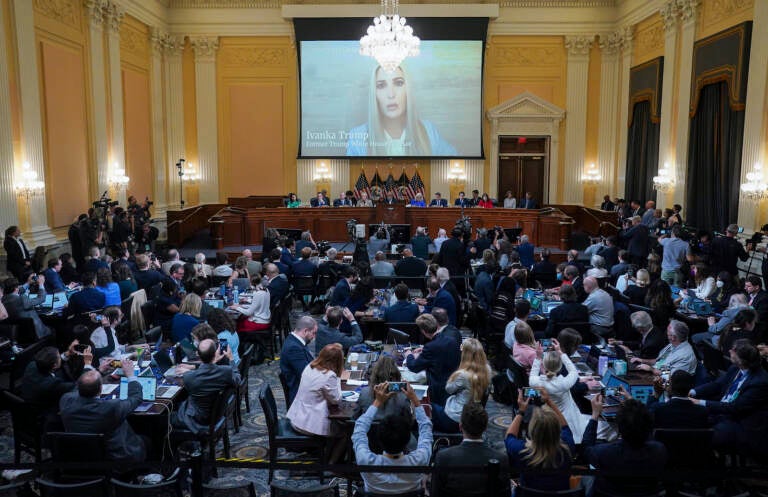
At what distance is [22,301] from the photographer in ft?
26.4

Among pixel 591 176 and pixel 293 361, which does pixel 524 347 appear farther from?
pixel 591 176

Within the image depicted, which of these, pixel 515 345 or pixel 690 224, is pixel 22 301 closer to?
pixel 515 345

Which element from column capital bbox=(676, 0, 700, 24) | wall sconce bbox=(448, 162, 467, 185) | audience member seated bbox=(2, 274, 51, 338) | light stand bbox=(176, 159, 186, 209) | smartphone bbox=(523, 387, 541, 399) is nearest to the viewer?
smartphone bbox=(523, 387, 541, 399)

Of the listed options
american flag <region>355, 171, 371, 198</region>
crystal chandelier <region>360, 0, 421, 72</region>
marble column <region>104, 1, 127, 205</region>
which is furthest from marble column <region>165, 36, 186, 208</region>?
crystal chandelier <region>360, 0, 421, 72</region>

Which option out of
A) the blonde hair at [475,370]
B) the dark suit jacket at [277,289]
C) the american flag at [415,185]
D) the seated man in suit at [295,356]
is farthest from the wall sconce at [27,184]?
the american flag at [415,185]

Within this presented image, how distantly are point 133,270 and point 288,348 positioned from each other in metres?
5.33

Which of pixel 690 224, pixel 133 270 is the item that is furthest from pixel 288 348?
pixel 690 224

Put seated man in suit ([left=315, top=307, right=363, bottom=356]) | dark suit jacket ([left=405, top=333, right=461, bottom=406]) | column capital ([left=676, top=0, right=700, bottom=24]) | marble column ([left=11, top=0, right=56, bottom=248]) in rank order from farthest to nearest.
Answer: column capital ([left=676, top=0, right=700, bottom=24])
marble column ([left=11, top=0, right=56, bottom=248])
seated man in suit ([left=315, top=307, right=363, bottom=356])
dark suit jacket ([left=405, top=333, right=461, bottom=406])

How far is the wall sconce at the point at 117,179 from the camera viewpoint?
1648cm

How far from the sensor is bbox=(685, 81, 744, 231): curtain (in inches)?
534

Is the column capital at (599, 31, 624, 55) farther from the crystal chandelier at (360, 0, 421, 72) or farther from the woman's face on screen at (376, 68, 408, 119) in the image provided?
the crystal chandelier at (360, 0, 421, 72)

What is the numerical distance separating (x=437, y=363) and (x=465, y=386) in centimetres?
61

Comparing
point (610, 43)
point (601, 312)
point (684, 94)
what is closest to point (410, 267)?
point (601, 312)

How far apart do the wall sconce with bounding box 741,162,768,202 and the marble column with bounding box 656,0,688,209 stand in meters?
3.43
